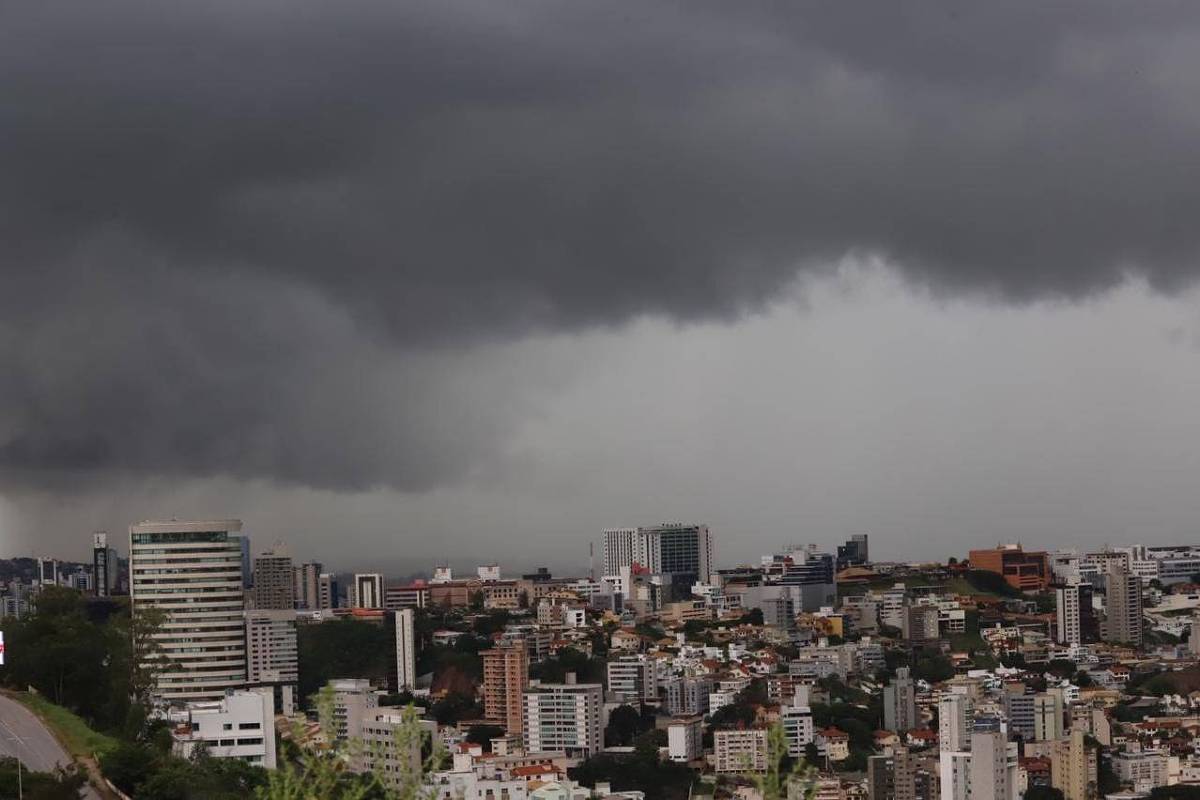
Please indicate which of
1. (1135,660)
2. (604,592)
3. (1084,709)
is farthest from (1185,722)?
(604,592)

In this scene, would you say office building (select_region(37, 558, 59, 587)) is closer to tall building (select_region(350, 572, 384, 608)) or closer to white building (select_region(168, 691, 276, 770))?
tall building (select_region(350, 572, 384, 608))

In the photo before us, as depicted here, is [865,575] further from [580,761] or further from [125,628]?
[125,628]

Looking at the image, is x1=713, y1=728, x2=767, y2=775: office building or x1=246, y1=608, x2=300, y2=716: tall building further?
x1=246, y1=608, x2=300, y2=716: tall building

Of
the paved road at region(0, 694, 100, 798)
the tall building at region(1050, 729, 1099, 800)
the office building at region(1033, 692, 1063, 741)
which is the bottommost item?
the tall building at region(1050, 729, 1099, 800)

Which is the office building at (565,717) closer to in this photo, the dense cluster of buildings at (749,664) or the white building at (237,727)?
the dense cluster of buildings at (749,664)

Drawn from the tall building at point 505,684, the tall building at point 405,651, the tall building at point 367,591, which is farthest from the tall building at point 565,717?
the tall building at point 367,591

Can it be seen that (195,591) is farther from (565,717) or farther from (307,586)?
(307,586)

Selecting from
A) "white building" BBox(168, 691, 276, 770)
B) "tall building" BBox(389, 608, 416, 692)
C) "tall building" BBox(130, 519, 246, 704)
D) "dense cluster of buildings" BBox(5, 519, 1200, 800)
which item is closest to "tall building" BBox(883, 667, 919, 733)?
"dense cluster of buildings" BBox(5, 519, 1200, 800)
